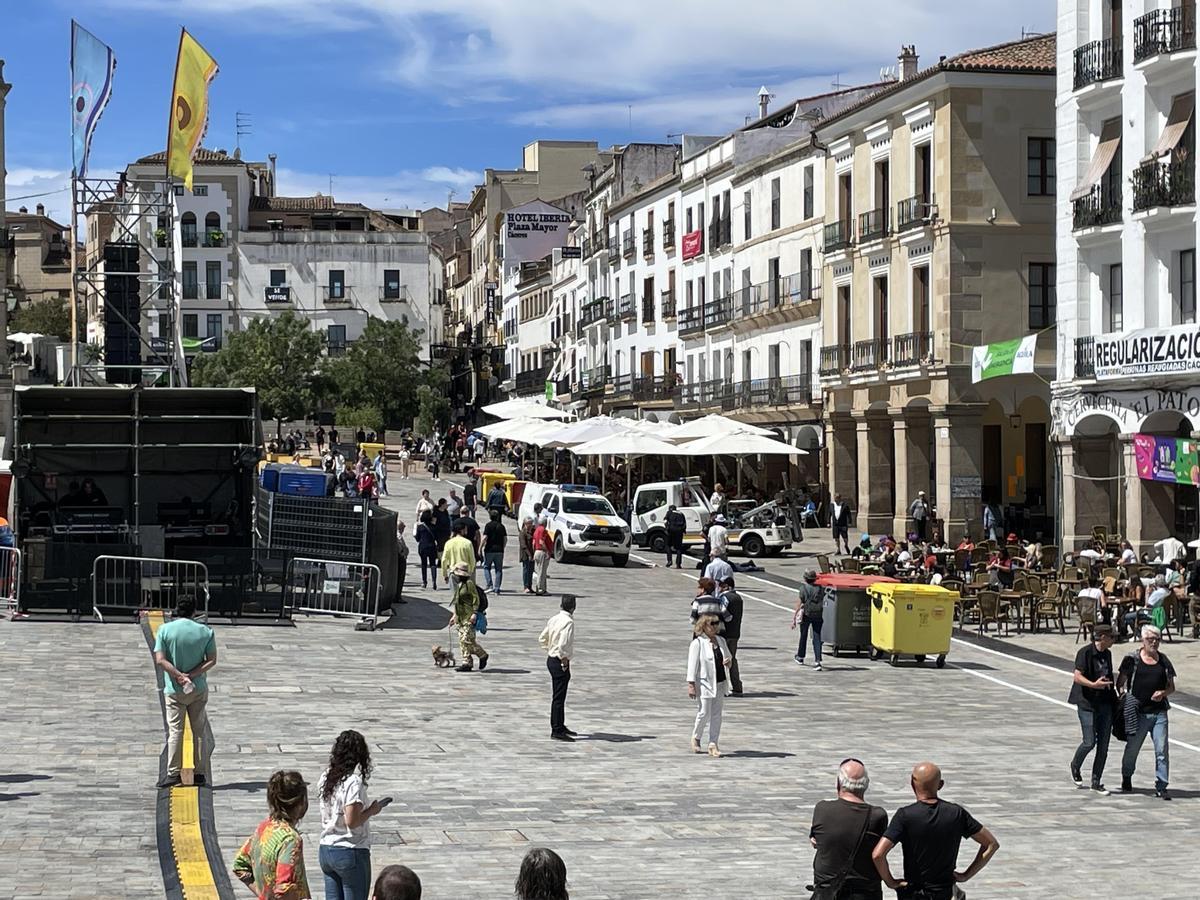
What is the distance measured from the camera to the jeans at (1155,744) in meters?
16.0

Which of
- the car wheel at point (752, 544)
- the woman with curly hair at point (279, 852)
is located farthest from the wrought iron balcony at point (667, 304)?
the woman with curly hair at point (279, 852)

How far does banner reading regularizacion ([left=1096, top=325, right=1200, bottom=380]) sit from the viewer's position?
33.5 m

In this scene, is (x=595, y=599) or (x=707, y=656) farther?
(x=595, y=599)

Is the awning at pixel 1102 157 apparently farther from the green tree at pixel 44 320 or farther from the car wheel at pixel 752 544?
the green tree at pixel 44 320

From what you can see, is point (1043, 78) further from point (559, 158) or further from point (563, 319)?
point (559, 158)

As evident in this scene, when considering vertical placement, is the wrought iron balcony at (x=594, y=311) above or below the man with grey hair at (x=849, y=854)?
above

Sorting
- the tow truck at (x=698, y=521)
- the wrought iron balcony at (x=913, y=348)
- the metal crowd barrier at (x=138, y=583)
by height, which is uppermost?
the wrought iron balcony at (x=913, y=348)

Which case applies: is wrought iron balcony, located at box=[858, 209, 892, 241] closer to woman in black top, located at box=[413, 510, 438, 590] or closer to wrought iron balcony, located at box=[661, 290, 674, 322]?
woman in black top, located at box=[413, 510, 438, 590]

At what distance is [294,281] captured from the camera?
114 metres

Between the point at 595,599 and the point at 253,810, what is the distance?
20.3m

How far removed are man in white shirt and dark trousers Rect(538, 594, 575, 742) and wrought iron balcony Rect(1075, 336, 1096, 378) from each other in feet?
70.8

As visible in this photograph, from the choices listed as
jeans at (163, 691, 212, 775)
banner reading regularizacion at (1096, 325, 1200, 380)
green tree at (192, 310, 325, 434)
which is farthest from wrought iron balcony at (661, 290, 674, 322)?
jeans at (163, 691, 212, 775)

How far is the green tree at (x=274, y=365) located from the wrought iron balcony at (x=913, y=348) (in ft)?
184

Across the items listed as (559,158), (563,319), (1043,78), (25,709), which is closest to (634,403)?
(563,319)
